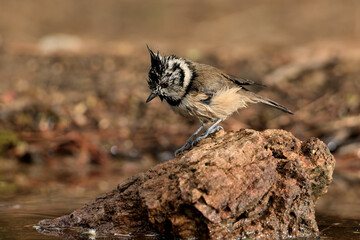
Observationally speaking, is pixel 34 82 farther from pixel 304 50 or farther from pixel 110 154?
pixel 304 50

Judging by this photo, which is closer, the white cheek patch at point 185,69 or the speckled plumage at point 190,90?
the speckled plumage at point 190,90

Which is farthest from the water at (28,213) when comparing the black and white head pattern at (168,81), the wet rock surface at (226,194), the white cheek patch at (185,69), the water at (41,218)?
the white cheek patch at (185,69)

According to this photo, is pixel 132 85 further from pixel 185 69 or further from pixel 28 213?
pixel 28 213

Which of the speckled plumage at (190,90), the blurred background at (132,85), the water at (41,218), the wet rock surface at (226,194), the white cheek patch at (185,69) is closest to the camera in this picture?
the wet rock surface at (226,194)

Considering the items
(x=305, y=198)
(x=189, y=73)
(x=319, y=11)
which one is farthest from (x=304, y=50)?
(x=305, y=198)

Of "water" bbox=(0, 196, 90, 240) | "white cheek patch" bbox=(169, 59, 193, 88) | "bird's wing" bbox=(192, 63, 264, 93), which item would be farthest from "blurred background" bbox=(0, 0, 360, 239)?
"white cheek patch" bbox=(169, 59, 193, 88)

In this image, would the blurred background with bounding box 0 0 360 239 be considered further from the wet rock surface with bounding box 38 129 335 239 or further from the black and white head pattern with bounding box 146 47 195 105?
the black and white head pattern with bounding box 146 47 195 105

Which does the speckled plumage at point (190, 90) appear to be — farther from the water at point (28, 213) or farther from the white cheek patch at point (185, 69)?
the water at point (28, 213)

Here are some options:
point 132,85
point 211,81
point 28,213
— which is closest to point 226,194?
point 211,81
